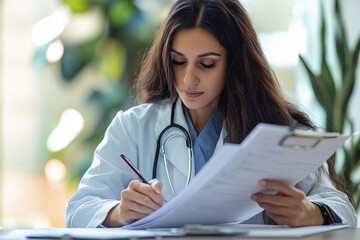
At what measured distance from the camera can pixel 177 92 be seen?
1983mm

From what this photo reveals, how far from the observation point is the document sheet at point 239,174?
1.09 meters

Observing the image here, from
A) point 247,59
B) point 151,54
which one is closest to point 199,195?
point 247,59

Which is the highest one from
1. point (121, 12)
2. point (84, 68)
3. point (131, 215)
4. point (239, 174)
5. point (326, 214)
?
point (121, 12)

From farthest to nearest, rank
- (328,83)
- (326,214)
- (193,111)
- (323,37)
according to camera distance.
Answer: (323,37)
(328,83)
(193,111)
(326,214)

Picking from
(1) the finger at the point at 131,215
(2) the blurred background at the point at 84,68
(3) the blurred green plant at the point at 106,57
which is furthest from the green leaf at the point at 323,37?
(1) the finger at the point at 131,215

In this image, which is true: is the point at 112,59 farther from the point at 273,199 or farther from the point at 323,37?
the point at 273,199

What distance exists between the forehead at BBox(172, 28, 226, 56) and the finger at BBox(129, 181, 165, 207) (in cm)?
53

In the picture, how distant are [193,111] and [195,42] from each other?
31 cm

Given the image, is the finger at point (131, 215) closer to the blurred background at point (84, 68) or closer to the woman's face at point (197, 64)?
the woman's face at point (197, 64)

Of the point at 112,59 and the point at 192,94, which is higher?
the point at 112,59

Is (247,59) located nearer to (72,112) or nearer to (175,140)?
(175,140)

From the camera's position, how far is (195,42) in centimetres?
176

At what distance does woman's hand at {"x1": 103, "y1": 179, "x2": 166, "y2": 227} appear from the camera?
1.36 m

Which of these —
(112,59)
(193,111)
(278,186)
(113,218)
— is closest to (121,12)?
(112,59)
